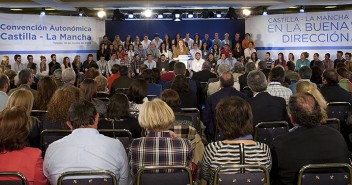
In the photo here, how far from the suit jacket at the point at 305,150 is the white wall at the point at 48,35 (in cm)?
1330

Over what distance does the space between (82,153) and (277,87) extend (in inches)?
144

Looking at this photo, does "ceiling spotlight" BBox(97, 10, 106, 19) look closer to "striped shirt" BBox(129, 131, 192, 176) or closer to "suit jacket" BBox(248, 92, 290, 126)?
"suit jacket" BBox(248, 92, 290, 126)

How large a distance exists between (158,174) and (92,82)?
297 centimetres

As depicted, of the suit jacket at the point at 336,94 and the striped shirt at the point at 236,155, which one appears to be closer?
the striped shirt at the point at 236,155

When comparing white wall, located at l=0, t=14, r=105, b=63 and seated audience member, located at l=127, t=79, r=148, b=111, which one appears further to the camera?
white wall, located at l=0, t=14, r=105, b=63

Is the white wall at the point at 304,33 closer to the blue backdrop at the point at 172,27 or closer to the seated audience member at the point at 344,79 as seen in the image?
the blue backdrop at the point at 172,27

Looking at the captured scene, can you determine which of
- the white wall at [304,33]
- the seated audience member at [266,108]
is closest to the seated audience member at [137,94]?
the seated audience member at [266,108]

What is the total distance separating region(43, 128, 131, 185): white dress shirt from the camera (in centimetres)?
315

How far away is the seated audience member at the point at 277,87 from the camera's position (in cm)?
603

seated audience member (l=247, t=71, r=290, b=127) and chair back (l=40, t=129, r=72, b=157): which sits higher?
seated audience member (l=247, t=71, r=290, b=127)

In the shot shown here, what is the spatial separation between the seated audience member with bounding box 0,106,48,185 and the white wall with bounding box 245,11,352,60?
1423cm

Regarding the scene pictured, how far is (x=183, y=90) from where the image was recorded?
660cm

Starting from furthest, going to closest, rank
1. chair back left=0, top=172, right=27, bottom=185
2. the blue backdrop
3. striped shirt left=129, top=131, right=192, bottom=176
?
1. the blue backdrop
2. striped shirt left=129, top=131, right=192, bottom=176
3. chair back left=0, top=172, right=27, bottom=185

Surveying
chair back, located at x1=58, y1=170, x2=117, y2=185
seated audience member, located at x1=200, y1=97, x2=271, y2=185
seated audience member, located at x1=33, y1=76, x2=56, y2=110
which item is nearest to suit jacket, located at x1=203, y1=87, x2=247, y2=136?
seated audience member, located at x1=33, y1=76, x2=56, y2=110
